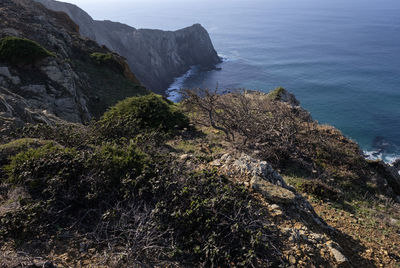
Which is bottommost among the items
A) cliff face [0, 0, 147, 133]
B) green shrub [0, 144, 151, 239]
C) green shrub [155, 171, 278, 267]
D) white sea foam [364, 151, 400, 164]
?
white sea foam [364, 151, 400, 164]

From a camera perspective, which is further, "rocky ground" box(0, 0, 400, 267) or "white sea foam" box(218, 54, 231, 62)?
"white sea foam" box(218, 54, 231, 62)

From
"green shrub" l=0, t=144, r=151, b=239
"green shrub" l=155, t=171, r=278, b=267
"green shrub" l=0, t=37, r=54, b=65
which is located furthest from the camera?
"green shrub" l=0, t=37, r=54, b=65

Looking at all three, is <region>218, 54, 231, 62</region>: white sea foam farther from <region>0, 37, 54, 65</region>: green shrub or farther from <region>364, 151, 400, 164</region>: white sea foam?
Answer: <region>0, 37, 54, 65</region>: green shrub

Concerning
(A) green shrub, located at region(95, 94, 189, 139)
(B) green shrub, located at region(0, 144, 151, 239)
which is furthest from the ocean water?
(B) green shrub, located at region(0, 144, 151, 239)

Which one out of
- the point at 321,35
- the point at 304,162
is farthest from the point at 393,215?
the point at 321,35

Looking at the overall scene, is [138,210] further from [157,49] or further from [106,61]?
[157,49]

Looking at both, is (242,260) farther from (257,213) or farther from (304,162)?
(304,162)

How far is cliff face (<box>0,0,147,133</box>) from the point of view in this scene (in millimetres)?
11812

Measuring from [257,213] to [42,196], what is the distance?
4266mm

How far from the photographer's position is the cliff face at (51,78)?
11812 mm

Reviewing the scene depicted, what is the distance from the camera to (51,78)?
16.0 m

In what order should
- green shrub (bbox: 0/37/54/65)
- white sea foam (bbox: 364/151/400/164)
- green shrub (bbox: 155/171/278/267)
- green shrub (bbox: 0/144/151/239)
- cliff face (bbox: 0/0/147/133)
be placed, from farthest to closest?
white sea foam (bbox: 364/151/400/164) < green shrub (bbox: 0/37/54/65) < cliff face (bbox: 0/0/147/133) < green shrub (bbox: 0/144/151/239) < green shrub (bbox: 155/171/278/267)

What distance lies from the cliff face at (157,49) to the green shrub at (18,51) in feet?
→ 195

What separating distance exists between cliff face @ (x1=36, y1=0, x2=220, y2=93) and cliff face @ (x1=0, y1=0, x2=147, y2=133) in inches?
1915
